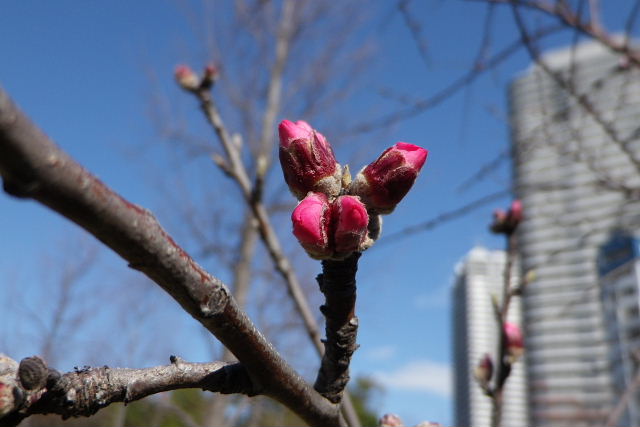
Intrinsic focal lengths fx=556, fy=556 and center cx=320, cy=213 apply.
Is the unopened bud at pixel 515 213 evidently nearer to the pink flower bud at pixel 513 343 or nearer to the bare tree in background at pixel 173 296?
the pink flower bud at pixel 513 343

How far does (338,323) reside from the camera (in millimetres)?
551

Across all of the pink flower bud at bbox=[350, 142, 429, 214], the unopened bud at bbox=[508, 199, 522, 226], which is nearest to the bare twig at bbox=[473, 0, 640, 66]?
the unopened bud at bbox=[508, 199, 522, 226]

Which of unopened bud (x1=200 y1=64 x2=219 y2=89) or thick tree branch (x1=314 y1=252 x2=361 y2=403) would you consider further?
unopened bud (x1=200 y1=64 x2=219 y2=89)

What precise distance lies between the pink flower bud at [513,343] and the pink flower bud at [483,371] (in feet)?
0.42

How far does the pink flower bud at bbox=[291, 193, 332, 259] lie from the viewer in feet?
1.63

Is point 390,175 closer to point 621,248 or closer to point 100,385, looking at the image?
point 100,385

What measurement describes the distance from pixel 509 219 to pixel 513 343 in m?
0.47

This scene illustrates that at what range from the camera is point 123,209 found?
0.29 m

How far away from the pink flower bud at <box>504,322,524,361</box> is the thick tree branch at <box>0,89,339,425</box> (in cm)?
84

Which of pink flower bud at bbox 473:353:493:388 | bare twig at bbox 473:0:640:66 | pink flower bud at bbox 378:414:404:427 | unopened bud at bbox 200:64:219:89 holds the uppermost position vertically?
bare twig at bbox 473:0:640:66

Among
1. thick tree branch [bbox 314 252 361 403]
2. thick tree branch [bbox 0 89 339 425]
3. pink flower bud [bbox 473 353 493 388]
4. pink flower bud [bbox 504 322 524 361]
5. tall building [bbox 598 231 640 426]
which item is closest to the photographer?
thick tree branch [bbox 0 89 339 425]

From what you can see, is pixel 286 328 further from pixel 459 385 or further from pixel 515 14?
pixel 459 385

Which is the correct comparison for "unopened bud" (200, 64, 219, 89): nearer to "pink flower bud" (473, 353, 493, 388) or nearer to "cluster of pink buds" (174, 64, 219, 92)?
"cluster of pink buds" (174, 64, 219, 92)

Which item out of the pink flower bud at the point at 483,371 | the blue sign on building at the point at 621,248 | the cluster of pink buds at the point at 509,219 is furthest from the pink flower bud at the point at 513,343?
the blue sign on building at the point at 621,248
